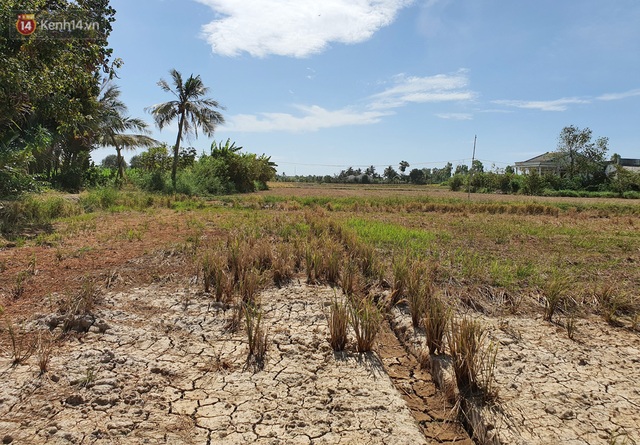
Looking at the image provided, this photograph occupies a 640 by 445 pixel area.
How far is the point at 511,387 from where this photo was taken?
111 inches

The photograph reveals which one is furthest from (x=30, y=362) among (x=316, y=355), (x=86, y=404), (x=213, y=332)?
(x=316, y=355)

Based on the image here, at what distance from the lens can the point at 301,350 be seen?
3363mm

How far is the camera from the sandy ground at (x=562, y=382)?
238 centimetres

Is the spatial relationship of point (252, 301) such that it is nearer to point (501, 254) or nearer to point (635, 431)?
point (635, 431)

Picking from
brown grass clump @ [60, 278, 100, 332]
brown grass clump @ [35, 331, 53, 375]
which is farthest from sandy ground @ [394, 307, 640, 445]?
brown grass clump @ [60, 278, 100, 332]

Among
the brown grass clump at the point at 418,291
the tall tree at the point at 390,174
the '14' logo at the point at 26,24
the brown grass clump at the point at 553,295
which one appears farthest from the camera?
the tall tree at the point at 390,174

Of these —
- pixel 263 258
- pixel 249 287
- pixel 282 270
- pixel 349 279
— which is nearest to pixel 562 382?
pixel 349 279

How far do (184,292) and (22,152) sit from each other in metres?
7.55

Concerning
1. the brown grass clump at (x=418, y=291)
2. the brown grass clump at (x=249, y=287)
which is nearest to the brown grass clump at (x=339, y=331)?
the brown grass clump at (x=418, y=291)

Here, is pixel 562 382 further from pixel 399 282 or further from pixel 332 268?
pixel 332 268

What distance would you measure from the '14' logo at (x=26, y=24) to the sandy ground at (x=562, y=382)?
919 centimetres

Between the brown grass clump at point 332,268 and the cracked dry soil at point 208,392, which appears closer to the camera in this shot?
the cracked dry soil at point 208,392

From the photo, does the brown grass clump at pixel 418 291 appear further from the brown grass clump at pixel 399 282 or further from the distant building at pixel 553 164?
the distant building at pixel 553 164

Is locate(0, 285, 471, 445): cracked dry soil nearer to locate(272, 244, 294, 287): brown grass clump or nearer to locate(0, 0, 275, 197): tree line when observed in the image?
locate(272, 244, 294, 287): brown grass clump
